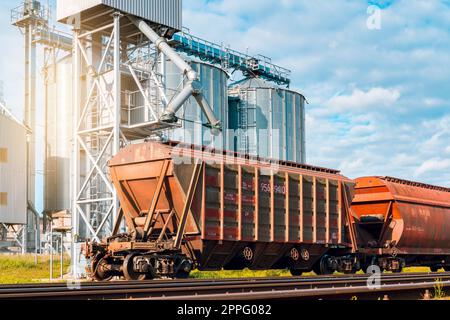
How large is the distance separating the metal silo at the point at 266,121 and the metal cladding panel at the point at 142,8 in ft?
52.8

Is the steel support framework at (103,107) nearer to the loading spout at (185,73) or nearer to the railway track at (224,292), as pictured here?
the loading spout at (185,73)

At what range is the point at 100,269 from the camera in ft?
61.0

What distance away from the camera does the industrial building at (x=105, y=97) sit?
113ft

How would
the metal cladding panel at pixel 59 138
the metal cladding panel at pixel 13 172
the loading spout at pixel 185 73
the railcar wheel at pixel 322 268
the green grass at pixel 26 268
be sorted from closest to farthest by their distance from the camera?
the railcar wheel at pixel 322 268 → the green grass at pixel 26 268 → the loading spout at pixel 185 73 → the metal cladding panel at pixel 13 172 → the metal cladding panel at pixel 59 138

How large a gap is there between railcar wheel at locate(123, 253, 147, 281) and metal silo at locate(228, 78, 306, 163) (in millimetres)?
33157

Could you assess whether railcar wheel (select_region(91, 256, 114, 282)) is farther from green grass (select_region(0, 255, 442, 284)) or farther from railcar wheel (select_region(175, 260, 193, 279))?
green grass (select_region(0, 255, 442, 284))

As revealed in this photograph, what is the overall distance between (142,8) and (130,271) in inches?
839

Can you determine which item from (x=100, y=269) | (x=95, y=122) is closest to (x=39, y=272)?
(x=95, y=122)

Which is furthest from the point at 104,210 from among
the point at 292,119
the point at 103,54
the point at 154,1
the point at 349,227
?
the point at 292,119

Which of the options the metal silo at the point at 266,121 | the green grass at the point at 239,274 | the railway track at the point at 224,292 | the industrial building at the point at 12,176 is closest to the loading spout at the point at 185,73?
the green grass at the point at 239,274

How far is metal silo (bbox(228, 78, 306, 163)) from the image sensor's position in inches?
2035

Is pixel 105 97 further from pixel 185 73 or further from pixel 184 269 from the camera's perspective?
pixel 184 269

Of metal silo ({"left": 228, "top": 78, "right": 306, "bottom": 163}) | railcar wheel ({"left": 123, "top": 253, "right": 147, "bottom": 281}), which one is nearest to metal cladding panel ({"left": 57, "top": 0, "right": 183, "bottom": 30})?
metal silo ({"left": 228, "top": 78, "right": 306, "bottom": 163})

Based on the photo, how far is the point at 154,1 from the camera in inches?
1419
